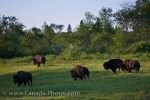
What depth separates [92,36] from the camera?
69.5 m

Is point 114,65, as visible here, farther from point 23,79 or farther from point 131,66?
point 23,79

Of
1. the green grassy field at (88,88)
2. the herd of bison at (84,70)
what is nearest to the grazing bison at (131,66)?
the herd of bison at (84,70)

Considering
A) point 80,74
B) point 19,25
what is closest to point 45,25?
point 19,25

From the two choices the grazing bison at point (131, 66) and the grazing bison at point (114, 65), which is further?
the grazing bison at point (114, 65)

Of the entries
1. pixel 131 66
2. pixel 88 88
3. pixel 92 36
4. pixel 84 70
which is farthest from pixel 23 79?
pixel 92 36

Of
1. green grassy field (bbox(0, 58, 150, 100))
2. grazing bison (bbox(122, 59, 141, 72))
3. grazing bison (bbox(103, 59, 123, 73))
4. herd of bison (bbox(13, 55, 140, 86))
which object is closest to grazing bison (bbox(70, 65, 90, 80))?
herd of bison (bbox(13, 55, 140, 86))

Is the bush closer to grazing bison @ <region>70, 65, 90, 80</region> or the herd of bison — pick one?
the herd of bison

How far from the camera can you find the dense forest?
39.8m

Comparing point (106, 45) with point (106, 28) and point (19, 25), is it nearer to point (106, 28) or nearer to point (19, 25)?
point (106, 28)

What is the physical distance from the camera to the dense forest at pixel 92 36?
39.8 m

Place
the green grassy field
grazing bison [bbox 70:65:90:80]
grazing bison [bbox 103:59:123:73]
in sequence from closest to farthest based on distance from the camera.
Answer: the green grassy field
grazing bison [bbox 70:65:90:80]
grazing bison [bbox 103:59:123:73]

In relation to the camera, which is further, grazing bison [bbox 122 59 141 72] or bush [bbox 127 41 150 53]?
bush [bbox 127 41 150 53]

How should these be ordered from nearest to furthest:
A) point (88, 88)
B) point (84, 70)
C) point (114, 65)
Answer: point (88, 88) → point (84, 70) → point (114, 65)

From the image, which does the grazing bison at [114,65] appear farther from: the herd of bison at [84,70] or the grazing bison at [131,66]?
the grazing bison at [131,66]
